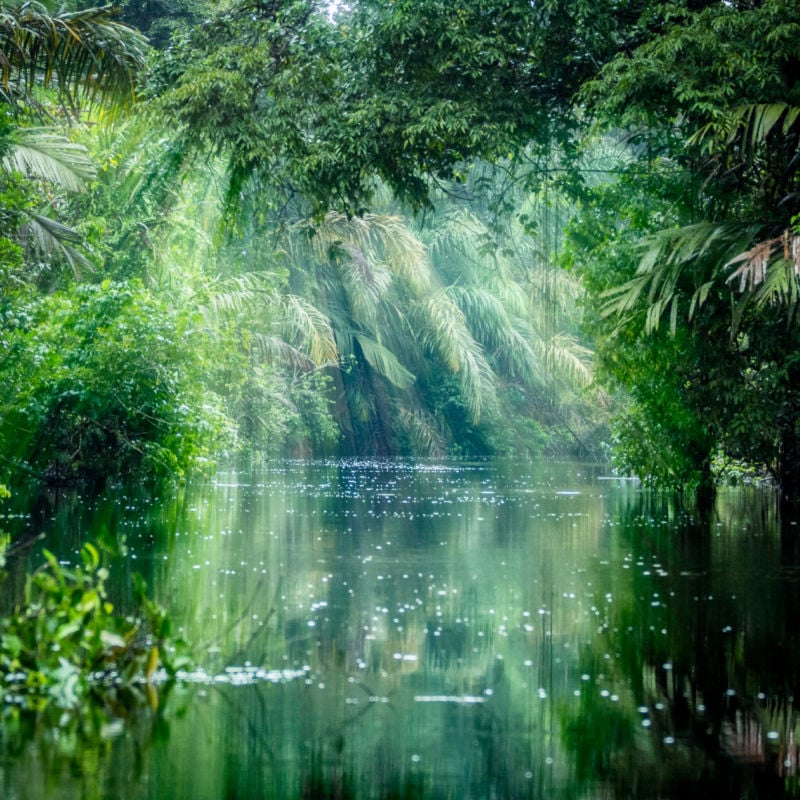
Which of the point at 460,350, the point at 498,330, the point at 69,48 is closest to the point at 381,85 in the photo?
the point at 69,48

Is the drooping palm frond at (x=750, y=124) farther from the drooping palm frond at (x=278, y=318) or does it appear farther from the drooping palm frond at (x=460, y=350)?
the drooping palm frond at (x=460, y=350)

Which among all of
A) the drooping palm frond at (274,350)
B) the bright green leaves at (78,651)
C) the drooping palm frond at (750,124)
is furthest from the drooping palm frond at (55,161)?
the bright green leaves at (78,651)

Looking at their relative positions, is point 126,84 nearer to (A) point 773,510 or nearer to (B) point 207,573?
(B) point 207,573

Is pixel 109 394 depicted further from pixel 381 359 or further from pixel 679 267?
pixel 381 359

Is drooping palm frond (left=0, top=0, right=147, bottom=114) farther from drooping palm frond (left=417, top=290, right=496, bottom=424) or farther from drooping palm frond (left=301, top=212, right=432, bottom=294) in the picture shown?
drooping palm frond (left=417, top=290, right=496, bottom=424)

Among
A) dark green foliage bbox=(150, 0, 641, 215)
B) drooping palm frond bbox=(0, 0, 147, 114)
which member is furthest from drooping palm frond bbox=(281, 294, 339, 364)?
drooping palm frond bbox=(0, 0, 147, 114)

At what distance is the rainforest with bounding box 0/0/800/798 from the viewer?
5.12m

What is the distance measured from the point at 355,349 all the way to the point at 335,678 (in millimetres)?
33749

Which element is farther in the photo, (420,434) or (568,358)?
(420,434)

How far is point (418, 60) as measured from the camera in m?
15.4

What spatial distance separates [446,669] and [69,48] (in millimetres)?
10165

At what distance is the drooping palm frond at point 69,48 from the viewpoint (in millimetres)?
13875

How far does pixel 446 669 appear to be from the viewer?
20.5 ft

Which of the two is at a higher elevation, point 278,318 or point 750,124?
point 278,318
